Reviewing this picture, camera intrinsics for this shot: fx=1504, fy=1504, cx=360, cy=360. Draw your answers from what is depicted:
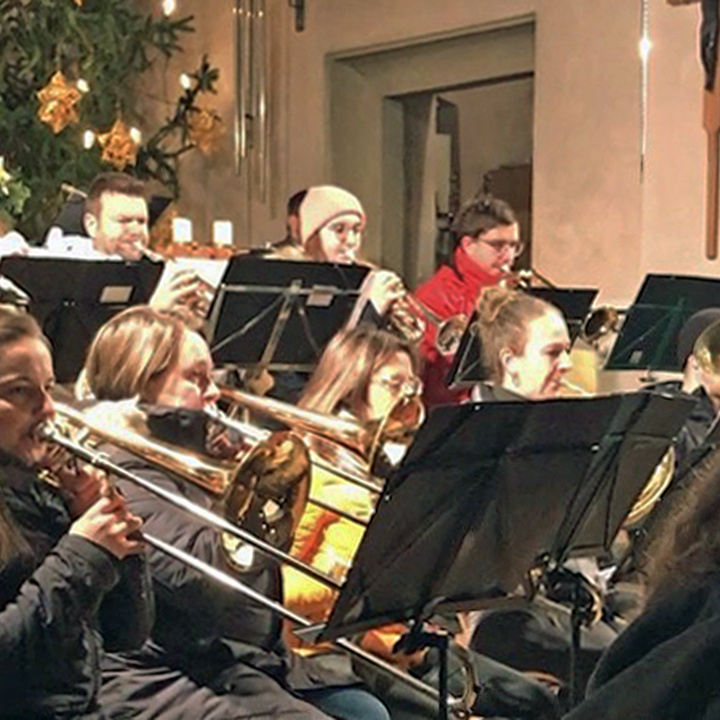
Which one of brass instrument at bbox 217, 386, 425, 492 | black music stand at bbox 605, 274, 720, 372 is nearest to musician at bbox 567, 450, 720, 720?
brass instrument at bbox 217, 386, 425, 492

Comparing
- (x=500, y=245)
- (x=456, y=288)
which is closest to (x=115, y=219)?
(x=456, y=288)

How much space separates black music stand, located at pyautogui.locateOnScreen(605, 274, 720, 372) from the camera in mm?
4746

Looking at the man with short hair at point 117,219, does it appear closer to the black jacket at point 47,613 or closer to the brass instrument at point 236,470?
the brass instrument at point 236,470

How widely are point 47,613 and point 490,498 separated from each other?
72cm

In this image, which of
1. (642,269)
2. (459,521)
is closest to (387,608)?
(459,521)

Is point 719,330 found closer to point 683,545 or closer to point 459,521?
point 459,521

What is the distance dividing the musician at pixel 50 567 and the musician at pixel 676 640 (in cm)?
131

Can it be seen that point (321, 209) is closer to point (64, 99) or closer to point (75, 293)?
point (75, 293)

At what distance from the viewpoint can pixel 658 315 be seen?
478 centimetres

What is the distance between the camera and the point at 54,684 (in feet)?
7.72

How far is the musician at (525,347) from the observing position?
159 inches

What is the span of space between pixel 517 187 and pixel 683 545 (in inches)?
234

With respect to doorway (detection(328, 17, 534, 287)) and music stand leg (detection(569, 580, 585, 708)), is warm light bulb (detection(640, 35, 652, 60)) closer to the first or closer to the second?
doorway (detection(328, 17, 534, 287))

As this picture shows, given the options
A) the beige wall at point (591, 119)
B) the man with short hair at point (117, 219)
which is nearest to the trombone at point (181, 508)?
the man with short hair at point (117, 219)
